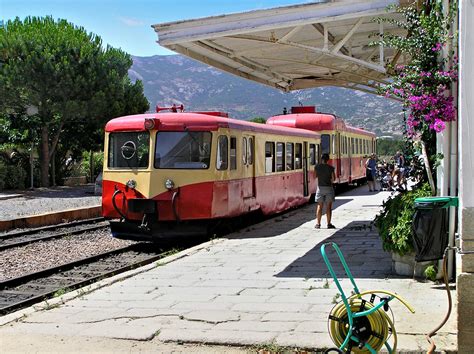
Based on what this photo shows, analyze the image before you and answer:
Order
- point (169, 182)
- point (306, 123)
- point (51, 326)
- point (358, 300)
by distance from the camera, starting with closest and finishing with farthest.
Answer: point (358, 300)
point (51, 326)
point (169, 182)
point (306, 123)

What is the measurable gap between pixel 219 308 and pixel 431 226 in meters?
2.33

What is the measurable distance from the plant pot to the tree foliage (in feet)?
85.6

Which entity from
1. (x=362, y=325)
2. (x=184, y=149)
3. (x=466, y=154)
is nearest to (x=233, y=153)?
(x=184, y=149)

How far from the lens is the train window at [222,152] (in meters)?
13.0

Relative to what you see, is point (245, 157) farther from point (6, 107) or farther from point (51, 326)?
point (6, 107)

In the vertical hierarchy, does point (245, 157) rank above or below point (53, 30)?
below

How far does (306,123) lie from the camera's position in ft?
75.0

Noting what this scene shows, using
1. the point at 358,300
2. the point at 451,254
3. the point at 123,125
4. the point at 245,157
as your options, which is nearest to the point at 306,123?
the point at 245,157

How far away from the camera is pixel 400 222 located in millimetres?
8094

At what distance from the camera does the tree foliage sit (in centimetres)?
3173

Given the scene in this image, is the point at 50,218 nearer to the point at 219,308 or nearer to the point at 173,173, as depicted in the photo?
the point at 173,173

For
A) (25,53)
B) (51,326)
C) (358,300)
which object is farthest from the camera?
(25,53)

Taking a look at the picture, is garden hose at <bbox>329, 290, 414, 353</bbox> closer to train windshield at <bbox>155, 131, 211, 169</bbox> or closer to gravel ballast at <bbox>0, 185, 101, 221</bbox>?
train windshield at <bbox>155, 131, 211, 169</bbox>

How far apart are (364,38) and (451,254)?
6.86m
